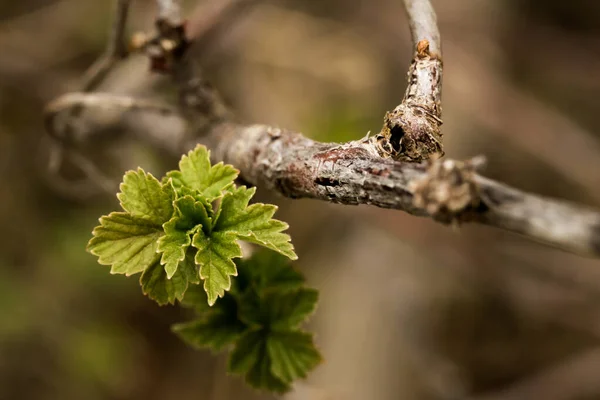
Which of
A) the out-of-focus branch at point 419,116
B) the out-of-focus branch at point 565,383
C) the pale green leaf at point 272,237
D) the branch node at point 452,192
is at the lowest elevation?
the pale green leaf at point 272,237

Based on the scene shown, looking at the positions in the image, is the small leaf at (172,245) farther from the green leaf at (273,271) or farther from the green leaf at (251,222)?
the green leaf at (273,271)

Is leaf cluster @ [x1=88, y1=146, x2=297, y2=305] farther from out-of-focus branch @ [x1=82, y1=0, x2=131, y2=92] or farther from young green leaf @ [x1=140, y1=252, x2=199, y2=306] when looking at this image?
out-of-focus branch @ [x1=82, y1=0, x2=131, y2=92]

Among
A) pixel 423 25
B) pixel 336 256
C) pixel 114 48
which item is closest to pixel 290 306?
pixel 423 25

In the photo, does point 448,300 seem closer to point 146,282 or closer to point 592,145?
point 592,145

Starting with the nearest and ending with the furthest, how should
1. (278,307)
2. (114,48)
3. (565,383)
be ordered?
(278,307) → (114,48) → (565,383)

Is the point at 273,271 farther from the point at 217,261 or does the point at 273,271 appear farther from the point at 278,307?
the point at 217,261

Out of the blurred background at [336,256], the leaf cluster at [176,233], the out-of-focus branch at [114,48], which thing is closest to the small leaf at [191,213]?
the leaf cluster at [176,233]

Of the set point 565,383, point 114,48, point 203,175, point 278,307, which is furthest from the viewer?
point 565,383

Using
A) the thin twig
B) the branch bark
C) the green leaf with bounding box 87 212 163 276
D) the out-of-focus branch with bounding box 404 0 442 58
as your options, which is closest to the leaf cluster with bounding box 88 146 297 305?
the green leaf with bounding box 87 212 163 276
